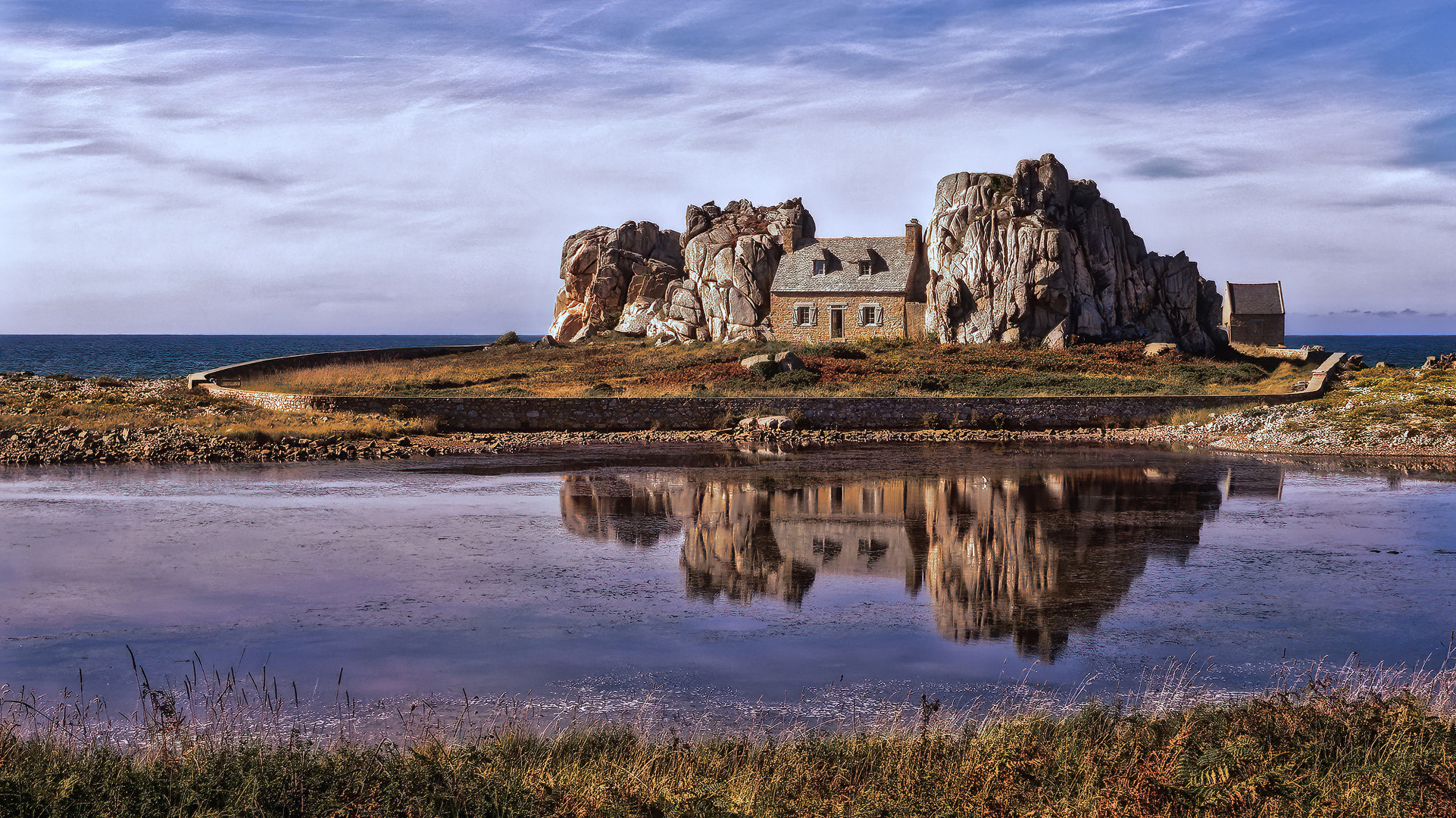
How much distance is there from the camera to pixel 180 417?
119 ft

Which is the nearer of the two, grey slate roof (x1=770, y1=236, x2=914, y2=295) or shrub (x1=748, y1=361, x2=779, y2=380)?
shrub (x1=748, y1=361, x2=779, y2=380)

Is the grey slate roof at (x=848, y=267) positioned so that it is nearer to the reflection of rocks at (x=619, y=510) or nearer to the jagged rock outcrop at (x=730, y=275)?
the jagged rock outcrop at (x=730, y=275)

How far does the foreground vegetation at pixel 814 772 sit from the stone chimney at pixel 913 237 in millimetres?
55194

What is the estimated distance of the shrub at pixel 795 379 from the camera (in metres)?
46.3

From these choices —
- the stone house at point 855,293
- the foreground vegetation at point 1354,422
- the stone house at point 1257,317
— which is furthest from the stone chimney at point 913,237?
the foreground vegetation at point 1354,422

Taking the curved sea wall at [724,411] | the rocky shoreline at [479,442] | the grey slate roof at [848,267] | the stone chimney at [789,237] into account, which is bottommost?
the rocky shoreline at [479,442]

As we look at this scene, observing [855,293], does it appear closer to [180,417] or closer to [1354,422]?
[1354,422]

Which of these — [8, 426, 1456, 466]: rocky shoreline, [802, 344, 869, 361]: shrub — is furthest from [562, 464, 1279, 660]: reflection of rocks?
[802, 344, 869, 361]: shrub

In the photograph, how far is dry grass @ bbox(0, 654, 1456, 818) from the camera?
292 inches

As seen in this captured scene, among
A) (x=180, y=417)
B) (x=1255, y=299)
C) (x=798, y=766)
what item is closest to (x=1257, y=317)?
(x=1255, y=299)

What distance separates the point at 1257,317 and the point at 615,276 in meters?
42.7

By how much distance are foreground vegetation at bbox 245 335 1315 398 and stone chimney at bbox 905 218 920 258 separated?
24.5ft

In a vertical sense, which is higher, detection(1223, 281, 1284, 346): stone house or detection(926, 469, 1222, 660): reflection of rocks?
detection(1223, 281, 1284, 346): stone house

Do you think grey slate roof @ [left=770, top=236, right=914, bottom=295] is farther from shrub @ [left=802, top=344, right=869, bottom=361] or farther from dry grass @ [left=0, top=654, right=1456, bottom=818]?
dry grass @ [left=0, top=654, right=1456, bottom=818]
